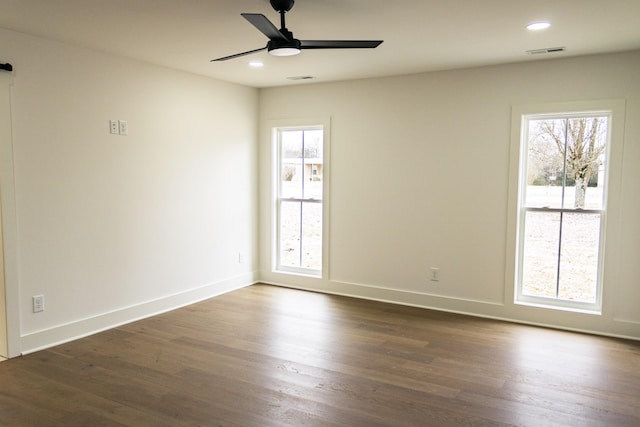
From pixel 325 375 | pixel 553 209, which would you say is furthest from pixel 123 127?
pixel 553 209

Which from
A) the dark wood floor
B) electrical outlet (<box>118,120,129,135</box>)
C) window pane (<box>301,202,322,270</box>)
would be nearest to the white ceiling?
electrical outlet (<box>118,120,129,135</box>)

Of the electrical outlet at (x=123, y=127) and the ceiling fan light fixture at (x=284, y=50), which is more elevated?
the ceiling fan light fixture at (x=284, y=50)

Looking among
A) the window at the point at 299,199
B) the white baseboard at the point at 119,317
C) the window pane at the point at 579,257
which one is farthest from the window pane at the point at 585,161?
the white baseboard at the point at 119,317

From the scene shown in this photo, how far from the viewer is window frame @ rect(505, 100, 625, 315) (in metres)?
4.07

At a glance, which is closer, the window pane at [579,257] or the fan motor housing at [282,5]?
the fan motor housing at [282,5]

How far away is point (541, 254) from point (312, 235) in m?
2.60

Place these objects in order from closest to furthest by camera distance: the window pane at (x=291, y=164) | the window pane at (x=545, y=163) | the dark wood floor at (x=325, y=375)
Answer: the dark wood floor at (x=325, y=375) < the window pane at (x=545, y=163) < the window pane at (x=291, y=164)

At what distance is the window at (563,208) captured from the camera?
427cm

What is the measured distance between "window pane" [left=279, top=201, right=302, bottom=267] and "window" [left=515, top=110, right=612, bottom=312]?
263 cm

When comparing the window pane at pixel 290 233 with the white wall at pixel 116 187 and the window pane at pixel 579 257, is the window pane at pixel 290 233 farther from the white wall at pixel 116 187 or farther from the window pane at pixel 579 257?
the window pane at pixel 579 257

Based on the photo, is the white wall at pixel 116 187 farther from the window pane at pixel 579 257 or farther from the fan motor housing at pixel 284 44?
the window pane at pixel 579 257

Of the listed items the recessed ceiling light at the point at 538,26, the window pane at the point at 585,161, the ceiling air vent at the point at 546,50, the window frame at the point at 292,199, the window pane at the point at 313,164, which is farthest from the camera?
the window pane at the point at 313,164

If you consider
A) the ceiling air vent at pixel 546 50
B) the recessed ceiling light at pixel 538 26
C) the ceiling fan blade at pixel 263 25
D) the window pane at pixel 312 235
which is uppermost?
the ceiling air vent at pixel 546 50

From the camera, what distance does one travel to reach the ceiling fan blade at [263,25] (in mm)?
2384
